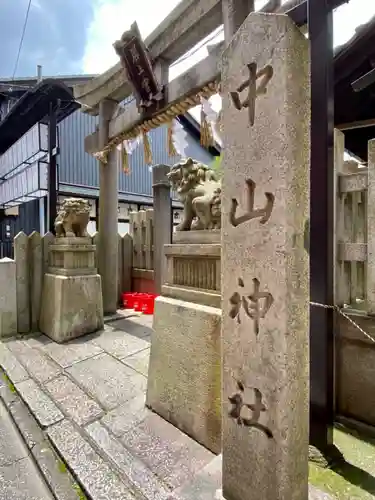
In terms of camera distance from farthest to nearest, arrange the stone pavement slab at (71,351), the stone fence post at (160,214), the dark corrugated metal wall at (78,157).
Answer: the dark corrugated metal wall at (78,157) < the stone fence post at (160,214) < the stone pavement slab at (71,351)

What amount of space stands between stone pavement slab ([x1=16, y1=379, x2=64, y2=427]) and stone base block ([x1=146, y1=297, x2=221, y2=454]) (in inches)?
38.1

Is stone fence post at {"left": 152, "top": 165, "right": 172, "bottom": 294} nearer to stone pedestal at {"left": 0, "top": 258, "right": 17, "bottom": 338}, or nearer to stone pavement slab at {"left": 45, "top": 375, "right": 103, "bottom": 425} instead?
stone pedestal at {"left": 0, "top": 258, "right": 17, "bottom": 338}

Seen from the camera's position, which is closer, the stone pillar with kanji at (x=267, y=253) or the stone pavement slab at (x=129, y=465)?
the stone pillar with kanji at (x=267, y=253)

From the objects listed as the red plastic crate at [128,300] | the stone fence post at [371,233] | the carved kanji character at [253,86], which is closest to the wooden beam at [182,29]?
the stone fence post at [371,233]

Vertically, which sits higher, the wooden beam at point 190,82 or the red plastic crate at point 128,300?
the wooden beam at point 190,82

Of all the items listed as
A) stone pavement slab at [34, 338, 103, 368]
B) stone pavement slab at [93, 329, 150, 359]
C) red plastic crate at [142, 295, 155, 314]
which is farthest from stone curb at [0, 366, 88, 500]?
red plastic crate at [142, 295, 155, 314]

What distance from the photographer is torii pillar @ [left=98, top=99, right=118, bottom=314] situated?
20.9 feet

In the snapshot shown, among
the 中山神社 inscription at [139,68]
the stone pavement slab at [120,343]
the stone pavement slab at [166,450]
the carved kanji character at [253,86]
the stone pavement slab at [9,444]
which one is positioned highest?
the 中山神社 inscription at [139,68]

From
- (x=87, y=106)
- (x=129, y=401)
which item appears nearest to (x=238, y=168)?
(x=129, y=401)

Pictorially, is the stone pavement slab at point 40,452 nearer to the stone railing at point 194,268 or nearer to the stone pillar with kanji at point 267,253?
the stone pillar with kanji at point 267,253

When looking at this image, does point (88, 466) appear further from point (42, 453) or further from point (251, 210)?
point (251, 210)

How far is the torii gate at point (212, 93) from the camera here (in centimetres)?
198

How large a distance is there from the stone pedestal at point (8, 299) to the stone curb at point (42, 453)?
6.44 ft

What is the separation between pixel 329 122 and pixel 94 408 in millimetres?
3321
